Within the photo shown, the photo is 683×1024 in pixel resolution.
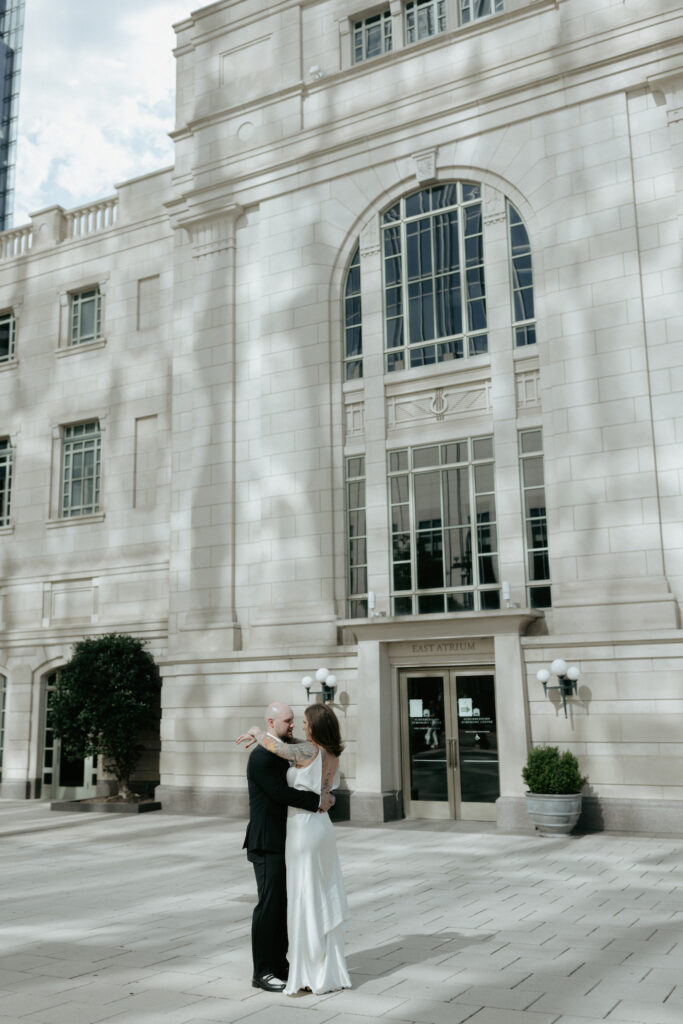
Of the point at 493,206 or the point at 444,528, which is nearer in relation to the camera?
the point at 444,528

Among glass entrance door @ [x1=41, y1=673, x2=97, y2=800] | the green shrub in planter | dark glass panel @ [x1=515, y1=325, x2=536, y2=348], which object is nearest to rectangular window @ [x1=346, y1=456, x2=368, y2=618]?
dark glass panel @ [x1=515, y1=325, x2=536, y2=348]

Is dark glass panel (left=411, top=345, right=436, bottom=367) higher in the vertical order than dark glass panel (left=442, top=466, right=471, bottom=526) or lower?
higher

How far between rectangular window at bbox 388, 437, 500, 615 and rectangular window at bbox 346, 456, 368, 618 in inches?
25.5

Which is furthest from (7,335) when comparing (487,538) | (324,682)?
(487,538)

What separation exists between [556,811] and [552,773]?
545 mm

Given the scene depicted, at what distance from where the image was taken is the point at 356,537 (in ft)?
58.3

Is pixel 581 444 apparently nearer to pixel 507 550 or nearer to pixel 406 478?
pixel 507 550

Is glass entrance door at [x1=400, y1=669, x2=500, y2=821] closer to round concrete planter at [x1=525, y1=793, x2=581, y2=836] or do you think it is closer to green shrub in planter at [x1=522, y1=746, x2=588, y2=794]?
green shrub in planter at [x1=522, y1=746, x2=588, y2=794]

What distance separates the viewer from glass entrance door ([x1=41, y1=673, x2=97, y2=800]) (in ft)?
70.0

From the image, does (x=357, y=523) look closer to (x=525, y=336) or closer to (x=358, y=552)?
(x=358, y=552)

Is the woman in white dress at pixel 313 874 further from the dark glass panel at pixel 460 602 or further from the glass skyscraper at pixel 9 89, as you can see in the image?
the glass skyscraper at pixel 9 89

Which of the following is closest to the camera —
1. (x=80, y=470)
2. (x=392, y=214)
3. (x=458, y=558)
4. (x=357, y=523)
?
(x=458, y=558)

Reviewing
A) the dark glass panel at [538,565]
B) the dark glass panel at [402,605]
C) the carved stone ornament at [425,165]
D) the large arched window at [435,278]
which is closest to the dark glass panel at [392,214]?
the large arched window at [435,278]

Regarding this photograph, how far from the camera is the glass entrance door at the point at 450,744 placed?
15.8m
